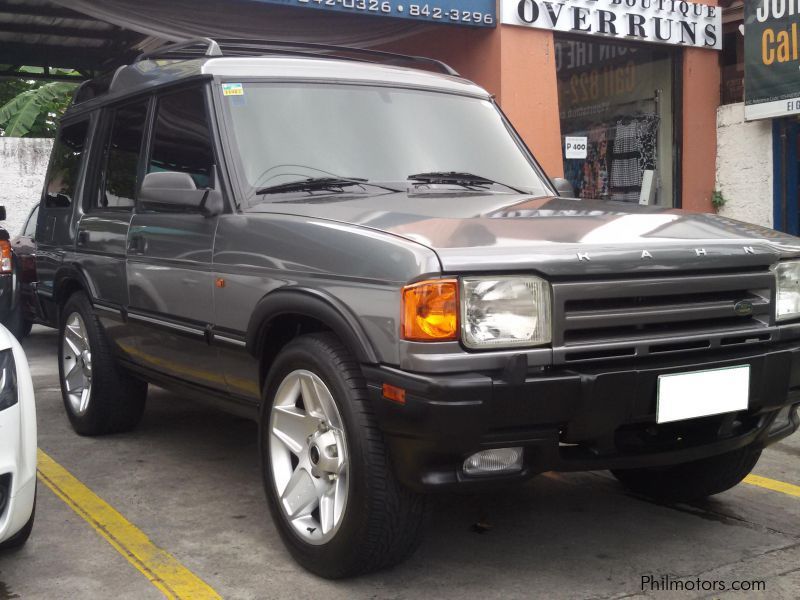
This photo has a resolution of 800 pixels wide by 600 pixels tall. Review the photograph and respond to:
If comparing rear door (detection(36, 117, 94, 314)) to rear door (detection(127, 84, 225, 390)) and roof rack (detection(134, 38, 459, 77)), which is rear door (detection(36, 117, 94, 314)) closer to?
roof rack (detection(134, 38, 459, 77))

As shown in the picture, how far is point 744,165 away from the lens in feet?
38.4

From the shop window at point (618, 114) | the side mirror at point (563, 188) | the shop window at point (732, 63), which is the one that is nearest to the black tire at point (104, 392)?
the side mirror at point (563, 188)

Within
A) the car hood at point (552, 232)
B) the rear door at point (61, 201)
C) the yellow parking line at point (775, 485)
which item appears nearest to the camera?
the car hood at point (552, 232)

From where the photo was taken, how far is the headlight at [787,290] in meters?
3.42

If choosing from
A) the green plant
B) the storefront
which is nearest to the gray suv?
the storefront

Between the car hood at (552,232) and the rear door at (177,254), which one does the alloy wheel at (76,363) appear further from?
the car hood at (552,232)

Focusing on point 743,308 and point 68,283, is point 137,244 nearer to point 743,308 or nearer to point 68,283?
point 68,283

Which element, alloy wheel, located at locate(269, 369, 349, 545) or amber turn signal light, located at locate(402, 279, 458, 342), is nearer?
amber turn signal light, located at locate(402, 279, 458, 342)

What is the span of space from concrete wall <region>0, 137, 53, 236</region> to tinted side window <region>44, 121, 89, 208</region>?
9577 millimetres

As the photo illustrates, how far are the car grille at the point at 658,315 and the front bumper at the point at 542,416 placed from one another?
0.18 feet

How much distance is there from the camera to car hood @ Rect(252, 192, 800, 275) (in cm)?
293

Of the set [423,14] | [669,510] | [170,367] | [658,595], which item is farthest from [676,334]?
[423,14]

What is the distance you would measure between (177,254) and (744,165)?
30.5 feet

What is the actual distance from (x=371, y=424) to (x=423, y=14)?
26.8 ft
